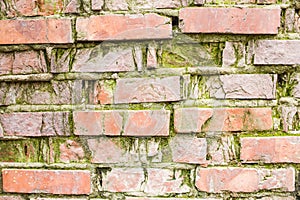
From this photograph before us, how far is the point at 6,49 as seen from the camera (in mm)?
846

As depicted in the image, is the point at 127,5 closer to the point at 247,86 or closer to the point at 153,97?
the point at 153,97

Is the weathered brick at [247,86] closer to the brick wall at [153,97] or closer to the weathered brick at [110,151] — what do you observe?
the brick wall at [153,97]

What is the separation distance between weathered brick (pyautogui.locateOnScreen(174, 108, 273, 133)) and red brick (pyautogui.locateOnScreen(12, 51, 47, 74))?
0.98 feet

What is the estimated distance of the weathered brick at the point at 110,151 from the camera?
0.86 metres

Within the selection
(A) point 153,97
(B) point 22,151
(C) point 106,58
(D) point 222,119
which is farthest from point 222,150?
(B) point 22,151

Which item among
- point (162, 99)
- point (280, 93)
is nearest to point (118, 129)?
point (162, 99)

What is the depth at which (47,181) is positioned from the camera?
872mm

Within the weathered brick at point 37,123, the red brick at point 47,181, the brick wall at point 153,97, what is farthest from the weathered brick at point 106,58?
the red brick at point 47,181

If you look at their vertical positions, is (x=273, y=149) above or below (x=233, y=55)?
below

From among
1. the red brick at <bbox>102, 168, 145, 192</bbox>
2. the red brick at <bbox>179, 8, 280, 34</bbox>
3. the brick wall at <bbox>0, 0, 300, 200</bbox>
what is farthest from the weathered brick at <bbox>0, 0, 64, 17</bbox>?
the red brick at <bbox>102, 168, 145, 192</bbox>

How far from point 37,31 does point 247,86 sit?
1.45 feet

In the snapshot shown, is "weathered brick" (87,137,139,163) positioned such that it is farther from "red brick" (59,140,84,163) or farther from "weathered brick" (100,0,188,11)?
"weathered brick" (100,0,188,11)

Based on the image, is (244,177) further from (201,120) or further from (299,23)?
(299,23)

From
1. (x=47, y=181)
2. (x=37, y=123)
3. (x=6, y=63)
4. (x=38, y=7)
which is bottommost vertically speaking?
(x=47, y=181)
